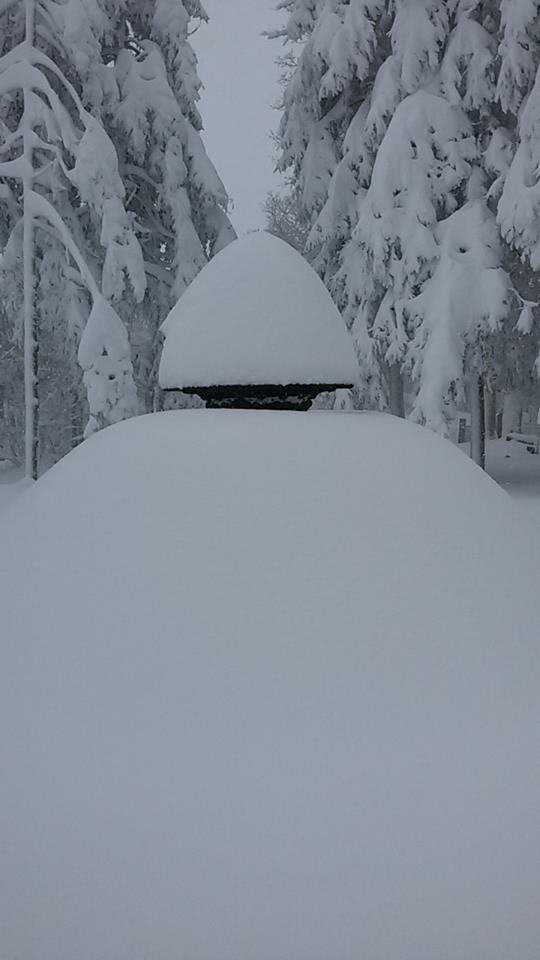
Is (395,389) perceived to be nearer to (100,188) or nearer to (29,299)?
(100,188)

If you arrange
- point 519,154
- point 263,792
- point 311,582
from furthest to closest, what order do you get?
point 519,154 < point 311,582 < point 263,792

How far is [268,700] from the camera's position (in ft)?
14.5

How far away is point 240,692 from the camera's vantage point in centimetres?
446

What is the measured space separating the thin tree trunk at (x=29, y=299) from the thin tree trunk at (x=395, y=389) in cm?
625

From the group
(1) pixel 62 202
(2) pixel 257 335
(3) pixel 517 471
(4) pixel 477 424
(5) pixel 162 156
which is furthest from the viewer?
(3) pixel 517 471

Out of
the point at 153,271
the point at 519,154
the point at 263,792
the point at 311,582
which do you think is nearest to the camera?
the point at 263,792

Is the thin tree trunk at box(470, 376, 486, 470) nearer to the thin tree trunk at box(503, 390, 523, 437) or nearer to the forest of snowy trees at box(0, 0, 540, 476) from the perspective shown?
the forest of snowy trees at box(0, 0, 540, 476)

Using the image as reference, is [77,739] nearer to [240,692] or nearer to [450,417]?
[240,692]

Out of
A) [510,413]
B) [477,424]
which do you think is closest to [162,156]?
[477,424]

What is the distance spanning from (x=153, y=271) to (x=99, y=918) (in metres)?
15.1

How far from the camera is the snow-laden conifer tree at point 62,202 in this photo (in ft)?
48.2

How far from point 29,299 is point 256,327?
32.3ft

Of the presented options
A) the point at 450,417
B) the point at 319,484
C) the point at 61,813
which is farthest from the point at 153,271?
the point at 61,813

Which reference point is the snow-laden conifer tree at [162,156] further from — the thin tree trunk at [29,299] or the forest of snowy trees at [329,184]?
the thin tree trunk at [29,299]
